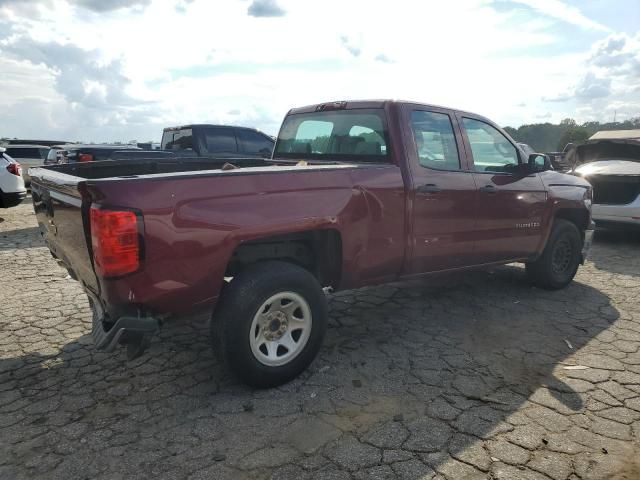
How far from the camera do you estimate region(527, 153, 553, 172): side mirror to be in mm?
4734

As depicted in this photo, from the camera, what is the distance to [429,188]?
383cm

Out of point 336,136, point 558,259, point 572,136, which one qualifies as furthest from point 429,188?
point 572,136

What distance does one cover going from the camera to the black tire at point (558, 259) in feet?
17.1

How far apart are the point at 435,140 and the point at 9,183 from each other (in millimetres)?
8561

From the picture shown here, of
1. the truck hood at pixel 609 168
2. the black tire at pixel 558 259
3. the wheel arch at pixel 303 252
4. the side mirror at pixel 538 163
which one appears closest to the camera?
the wheel arch at pixel 303 252

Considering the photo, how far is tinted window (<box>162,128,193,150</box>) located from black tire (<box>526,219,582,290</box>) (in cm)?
720

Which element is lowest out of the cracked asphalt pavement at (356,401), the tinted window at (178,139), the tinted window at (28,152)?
the cracked asphalt pavement at (356,401)

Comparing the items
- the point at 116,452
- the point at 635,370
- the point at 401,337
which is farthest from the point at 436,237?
the point at 116,452

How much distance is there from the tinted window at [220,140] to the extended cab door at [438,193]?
6.74 meters

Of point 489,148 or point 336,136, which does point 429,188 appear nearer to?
point 336,136

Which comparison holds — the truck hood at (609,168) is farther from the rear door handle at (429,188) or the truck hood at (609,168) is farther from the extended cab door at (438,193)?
the rear door handle at (429,188)

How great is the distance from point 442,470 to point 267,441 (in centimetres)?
93

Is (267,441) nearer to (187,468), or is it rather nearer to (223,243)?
(187,468)

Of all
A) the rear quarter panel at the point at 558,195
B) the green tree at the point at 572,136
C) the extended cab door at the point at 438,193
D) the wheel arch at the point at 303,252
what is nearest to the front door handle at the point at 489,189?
the extended cab door at the point at 438,193
